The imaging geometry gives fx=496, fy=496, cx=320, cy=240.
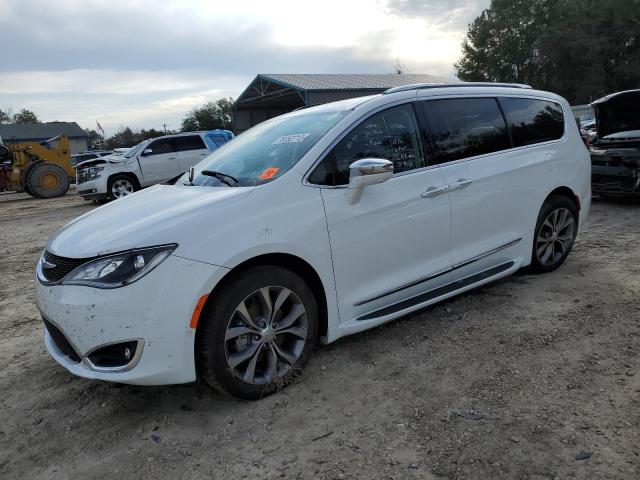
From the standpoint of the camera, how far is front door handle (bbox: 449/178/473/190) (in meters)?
3.57

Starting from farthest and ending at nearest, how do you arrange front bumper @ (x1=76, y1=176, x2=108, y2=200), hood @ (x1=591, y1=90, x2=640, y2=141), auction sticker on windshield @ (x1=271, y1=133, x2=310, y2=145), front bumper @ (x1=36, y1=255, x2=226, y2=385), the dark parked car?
front bumper @ (x1=76, y1=176, x2=108, y2=200) < hood @ (x1=591, y1=90, x2=640, y2=141) < the dark parked car < auction sticker on windshield @ (x1=271, y1=133, x2=310, y2=145) < front bumper @ (x1=36, y1=255, x2=226, y2=385)

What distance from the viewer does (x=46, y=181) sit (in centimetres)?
1762

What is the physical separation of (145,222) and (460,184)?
2.19m

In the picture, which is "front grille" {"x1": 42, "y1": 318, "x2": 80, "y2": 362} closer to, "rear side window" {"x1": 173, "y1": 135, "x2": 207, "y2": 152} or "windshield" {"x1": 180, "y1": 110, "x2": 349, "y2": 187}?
"windshield" {"x1": 180, "y1": 110, "x2": 349, "y2": 187}

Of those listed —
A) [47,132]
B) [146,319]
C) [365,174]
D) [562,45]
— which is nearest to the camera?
[146,319]

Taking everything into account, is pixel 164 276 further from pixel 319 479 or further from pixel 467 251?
pixel 467 251

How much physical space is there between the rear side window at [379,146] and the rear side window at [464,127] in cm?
18

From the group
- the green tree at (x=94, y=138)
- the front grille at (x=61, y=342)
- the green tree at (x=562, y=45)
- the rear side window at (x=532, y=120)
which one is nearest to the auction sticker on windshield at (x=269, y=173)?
the front grille at (x=61, y=342)

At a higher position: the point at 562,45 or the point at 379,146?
the point at 562,45

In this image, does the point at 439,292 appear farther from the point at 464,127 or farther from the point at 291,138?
the point at 291,138

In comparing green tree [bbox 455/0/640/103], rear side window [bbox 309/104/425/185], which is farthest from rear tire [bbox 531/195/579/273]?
green tree [bbox 455/0/640/103]

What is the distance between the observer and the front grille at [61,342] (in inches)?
106

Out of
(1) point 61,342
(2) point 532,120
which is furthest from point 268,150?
(2) point 532,120

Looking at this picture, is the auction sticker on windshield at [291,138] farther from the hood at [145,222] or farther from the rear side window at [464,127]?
the rear side window at [464,127]
